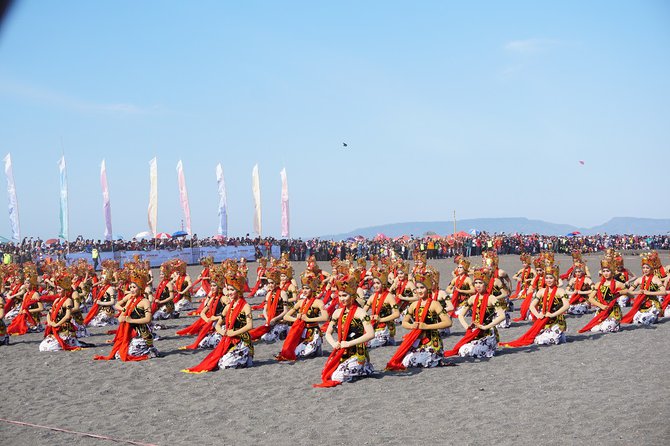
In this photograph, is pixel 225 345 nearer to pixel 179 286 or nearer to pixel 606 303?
pixel 606 303

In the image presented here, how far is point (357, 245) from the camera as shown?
194ft

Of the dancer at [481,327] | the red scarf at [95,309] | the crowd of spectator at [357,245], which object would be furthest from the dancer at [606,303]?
the crowd of spectator at [357,245]

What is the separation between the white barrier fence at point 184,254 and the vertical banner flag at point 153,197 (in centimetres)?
171

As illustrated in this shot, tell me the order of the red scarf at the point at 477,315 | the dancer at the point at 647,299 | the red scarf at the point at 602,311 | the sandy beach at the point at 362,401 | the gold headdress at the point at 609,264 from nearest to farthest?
the sandy beach at the point at 362,401 < the red scarf at the point at 477,315 < the red scarf at the point at 602,311 < the gold headdress at the point at 609,264 < the dancer at the point at 647,299

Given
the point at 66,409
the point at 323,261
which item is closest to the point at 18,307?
the point at 66,409

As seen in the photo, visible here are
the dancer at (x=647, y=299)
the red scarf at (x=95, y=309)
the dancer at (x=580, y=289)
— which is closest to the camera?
the dancer at (x=647, y=299)

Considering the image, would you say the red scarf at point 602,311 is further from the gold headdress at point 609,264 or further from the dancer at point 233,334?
the dancer at point 233,334

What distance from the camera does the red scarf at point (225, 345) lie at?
13.3 metres

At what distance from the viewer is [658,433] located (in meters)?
8.03

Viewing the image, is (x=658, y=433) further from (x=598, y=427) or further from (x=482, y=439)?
(x=482, y=439)

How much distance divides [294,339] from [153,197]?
30966 millimetres

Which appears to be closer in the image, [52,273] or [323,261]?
[52,273]

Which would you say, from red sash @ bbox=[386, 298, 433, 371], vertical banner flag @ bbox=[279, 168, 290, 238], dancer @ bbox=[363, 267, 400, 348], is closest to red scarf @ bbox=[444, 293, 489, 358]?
red sash @ bbox=[386, 298, 433, 371]

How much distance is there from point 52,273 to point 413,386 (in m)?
14.8
